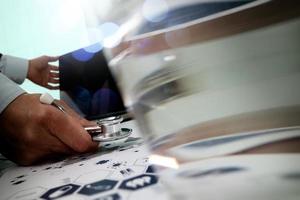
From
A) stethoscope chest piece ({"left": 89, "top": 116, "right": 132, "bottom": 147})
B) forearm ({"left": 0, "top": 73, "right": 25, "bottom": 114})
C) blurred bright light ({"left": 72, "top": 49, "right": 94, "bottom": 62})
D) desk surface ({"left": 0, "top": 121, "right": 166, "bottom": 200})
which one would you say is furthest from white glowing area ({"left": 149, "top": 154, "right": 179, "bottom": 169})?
blurred bright light ({"left": 72, "top": 49, "right": 94, "bottom": 62})

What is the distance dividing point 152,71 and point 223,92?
0.04m

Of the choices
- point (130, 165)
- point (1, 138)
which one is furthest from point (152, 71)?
point (1, 138)

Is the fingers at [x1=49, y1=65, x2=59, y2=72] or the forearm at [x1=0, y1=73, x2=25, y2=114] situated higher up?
the fingers at [x1=49, y1=65, x2=59, y2=72]

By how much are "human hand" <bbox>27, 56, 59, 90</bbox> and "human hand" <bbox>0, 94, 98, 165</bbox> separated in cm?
50

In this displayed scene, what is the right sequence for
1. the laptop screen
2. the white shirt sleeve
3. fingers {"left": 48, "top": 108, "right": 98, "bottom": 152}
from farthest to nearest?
the white shirt sleeve < the laptop screen < fingers {"left": 48, "top": 108, "right": 98, "bottom": 152}

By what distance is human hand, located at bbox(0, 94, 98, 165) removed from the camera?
44cm

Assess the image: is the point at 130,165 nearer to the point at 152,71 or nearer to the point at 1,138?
the point at 152,71

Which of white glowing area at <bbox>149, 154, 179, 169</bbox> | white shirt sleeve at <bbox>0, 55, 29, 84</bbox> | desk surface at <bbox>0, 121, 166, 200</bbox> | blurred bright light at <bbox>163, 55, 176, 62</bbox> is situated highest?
white shirt sleeve at <bbox>0, 55, 29, 84</bbox>

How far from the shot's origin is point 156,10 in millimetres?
145

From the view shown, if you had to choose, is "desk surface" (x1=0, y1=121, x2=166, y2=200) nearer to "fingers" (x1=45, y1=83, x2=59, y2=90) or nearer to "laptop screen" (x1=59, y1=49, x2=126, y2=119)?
"laptop screen" (x1=59, y1=49, x2=126, y2=119)

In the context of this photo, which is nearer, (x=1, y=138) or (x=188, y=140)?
(x=188, y=140)

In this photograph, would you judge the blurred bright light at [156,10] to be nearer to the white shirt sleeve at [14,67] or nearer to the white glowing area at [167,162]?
the white glowing area at [167,162]

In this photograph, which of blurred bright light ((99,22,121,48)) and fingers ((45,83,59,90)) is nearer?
blurred bright light ((99,22,121,48))

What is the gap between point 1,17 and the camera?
1150 millimetres
